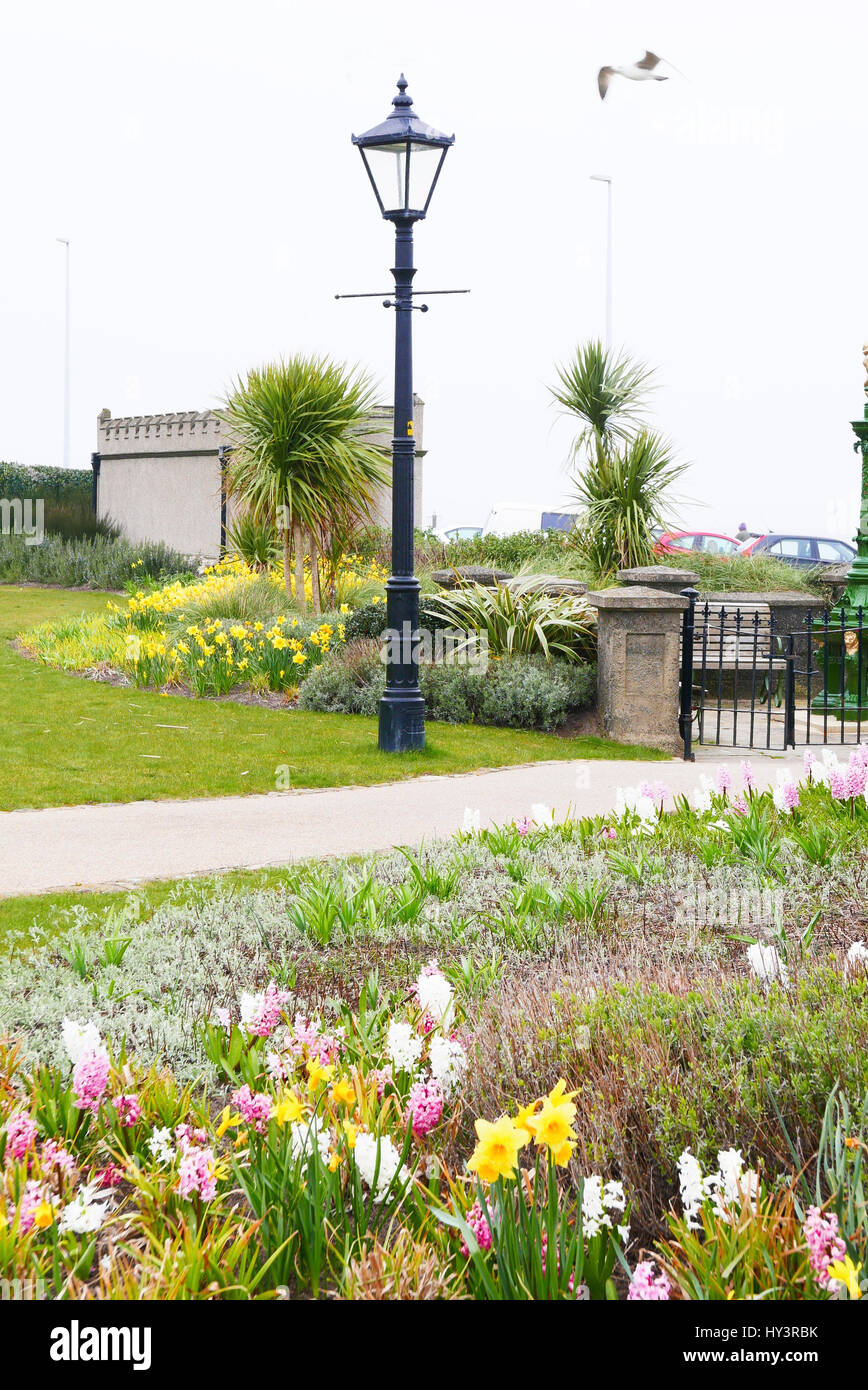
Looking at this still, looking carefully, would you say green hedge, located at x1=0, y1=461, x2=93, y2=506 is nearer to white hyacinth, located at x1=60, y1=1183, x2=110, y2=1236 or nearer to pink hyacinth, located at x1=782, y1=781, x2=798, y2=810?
pink hyacinth, located at x1=782, y1=781, x2=798, y2=810

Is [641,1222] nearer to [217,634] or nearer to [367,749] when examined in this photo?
[367,749]

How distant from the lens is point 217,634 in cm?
1363

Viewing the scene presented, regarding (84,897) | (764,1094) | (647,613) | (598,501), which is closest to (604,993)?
(764,1094)

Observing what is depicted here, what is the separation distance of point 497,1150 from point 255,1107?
0.77m

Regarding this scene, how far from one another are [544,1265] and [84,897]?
12.1 feet

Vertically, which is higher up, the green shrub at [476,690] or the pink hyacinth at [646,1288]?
the green shrub at [476,690]

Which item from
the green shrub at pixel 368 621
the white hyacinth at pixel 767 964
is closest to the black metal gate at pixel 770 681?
the green shrub at pixel 368 621

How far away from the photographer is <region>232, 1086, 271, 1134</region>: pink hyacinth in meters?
2.77

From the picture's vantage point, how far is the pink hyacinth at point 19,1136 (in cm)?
272

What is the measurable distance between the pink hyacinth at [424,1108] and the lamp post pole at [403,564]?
6997mm

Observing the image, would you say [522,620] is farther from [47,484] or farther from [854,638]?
[47,484]

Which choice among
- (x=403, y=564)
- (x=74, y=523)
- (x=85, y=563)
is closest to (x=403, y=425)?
(x=403, y=564)

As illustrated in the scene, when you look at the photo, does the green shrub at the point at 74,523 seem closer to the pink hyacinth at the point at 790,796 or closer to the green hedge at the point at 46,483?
the green hedge at the point at 46,483

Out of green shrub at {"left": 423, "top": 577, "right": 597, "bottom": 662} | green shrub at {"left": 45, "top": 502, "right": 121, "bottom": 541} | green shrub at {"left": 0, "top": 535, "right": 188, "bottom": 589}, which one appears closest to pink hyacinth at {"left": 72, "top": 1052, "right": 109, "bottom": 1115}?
green shrub at {"left": 423, "top": 577, "right": 597, "bottom": 662}
